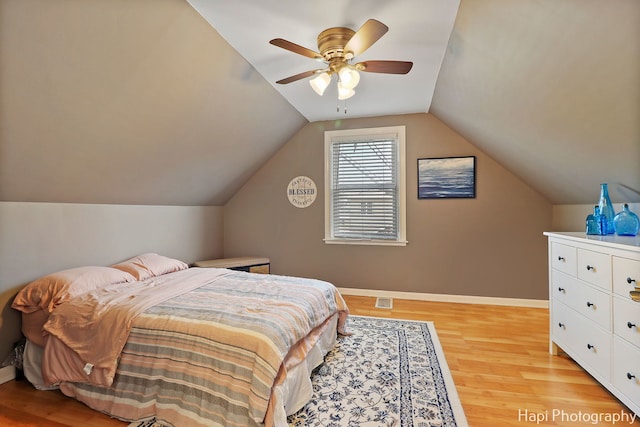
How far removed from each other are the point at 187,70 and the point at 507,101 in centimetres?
260

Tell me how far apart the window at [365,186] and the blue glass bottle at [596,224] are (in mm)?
1944

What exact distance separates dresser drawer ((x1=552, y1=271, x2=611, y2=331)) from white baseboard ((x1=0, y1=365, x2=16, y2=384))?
406 centimetres

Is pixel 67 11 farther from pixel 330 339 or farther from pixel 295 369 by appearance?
pixel 330 339

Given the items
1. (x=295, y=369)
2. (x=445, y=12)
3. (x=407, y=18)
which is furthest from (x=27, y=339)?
(x=445, y=12)

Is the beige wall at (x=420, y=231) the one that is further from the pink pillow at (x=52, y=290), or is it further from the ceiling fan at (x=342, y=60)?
the pink pillow at (x=52, y=290)

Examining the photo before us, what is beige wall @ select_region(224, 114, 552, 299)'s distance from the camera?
356cm

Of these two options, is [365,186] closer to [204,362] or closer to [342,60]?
[342,60]

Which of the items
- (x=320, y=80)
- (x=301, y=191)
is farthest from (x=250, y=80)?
(x=301, y=191)

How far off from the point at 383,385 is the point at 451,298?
2.21 meters

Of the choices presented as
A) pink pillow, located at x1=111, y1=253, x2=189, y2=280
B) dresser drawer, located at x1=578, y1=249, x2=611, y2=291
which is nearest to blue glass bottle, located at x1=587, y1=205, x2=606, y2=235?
dresser drawer, located at x1=578, y1=249, x2=611, y2=291

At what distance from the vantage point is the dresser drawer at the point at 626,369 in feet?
5.07

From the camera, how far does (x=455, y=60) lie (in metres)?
2.38

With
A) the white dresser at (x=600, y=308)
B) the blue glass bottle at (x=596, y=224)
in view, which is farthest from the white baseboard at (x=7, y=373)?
the blue glass bottle at (x=596, y=224)

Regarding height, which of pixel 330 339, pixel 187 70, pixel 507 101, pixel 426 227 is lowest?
pixel 330 339
